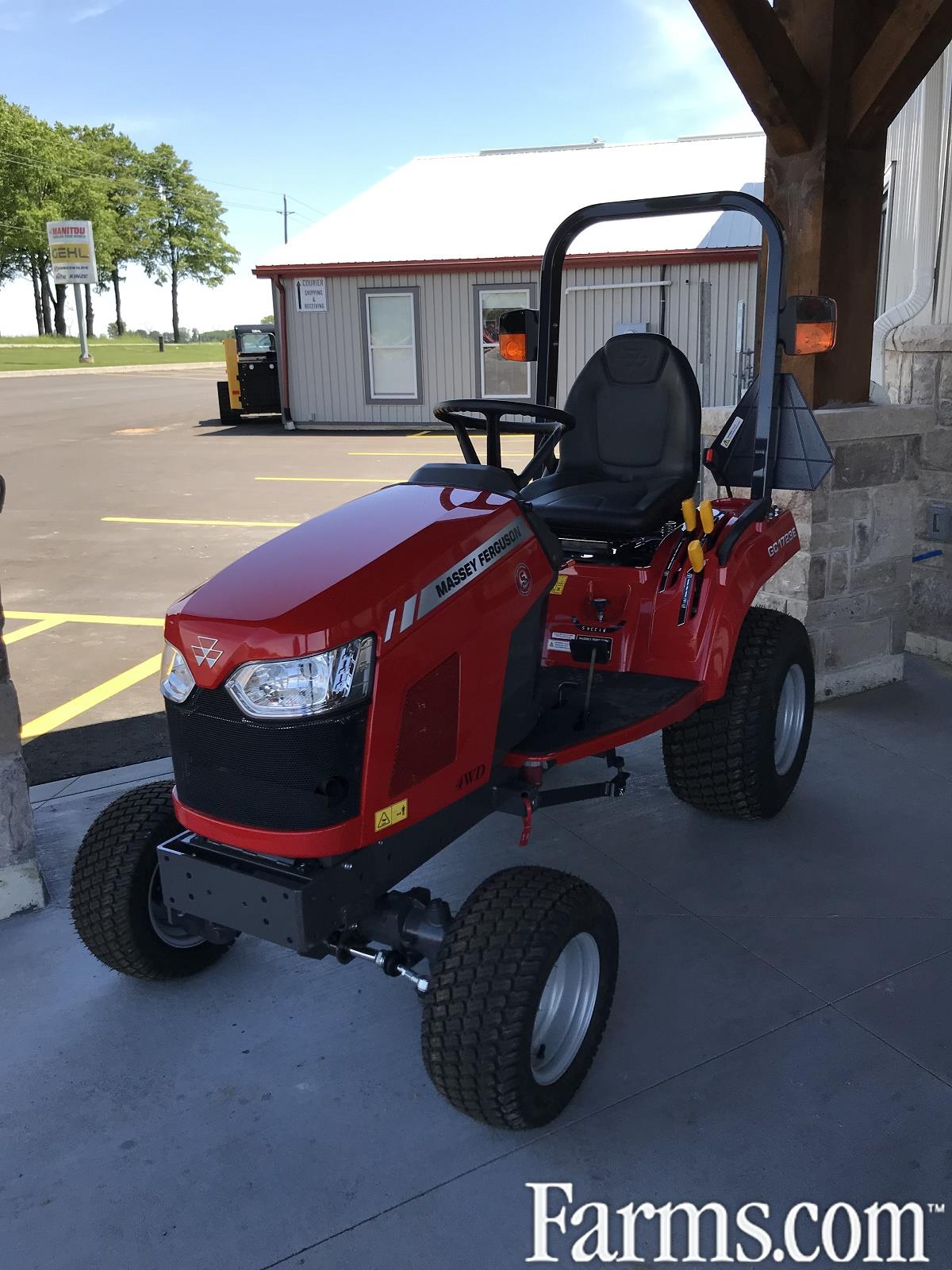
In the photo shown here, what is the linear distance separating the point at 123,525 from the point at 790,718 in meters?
7.06

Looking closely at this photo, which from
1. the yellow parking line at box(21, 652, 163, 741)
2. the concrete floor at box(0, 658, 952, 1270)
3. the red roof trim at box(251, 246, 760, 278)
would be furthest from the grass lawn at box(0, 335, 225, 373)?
the concrete floor at box(0, 658, 952, 1270)

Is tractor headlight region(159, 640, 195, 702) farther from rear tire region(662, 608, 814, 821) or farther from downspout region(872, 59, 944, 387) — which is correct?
downspout region(872, 59, 944, 387)

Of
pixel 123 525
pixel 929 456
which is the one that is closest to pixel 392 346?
pixel 123 525

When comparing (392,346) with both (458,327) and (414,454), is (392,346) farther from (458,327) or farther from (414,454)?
(414,454)

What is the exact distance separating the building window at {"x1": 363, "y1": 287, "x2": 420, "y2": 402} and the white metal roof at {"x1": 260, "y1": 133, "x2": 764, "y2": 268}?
70 centimetres

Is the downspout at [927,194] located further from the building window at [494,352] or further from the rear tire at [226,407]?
the rear tire at [226,407]

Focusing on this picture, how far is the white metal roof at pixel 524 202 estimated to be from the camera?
15820mm

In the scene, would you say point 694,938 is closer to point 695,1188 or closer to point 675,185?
point 695,1188

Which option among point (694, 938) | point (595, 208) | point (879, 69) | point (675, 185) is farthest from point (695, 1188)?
point (675, 185)

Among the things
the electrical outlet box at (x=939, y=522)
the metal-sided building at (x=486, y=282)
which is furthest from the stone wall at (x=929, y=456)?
the metal-sided building at (x=486, y=282)

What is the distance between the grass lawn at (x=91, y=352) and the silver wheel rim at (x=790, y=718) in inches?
1440

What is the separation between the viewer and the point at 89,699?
5.05 metres

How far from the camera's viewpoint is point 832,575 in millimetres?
4707

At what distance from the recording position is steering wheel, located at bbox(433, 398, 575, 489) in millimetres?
2844
